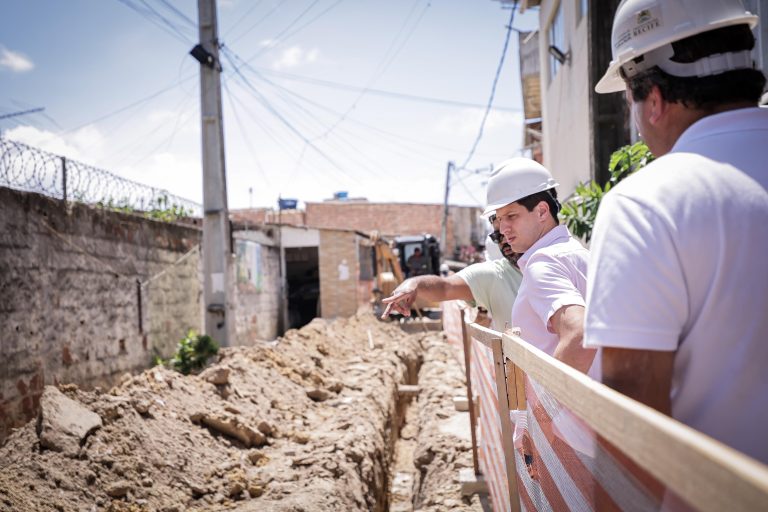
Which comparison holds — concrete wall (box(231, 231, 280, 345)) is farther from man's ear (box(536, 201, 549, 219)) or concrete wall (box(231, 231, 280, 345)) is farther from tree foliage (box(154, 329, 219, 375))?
man's ear (box(536, 201, 549, 219))

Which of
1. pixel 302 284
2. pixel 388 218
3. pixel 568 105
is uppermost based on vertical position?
pixel 388 218

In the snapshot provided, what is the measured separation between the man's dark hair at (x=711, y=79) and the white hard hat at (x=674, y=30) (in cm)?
1

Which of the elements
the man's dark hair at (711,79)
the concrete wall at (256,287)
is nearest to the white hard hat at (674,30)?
the man's dark hair at (711,79)

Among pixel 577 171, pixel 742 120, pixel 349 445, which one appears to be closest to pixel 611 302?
pixel 742 120

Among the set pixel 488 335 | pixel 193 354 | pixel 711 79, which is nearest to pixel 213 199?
pixel 193 354

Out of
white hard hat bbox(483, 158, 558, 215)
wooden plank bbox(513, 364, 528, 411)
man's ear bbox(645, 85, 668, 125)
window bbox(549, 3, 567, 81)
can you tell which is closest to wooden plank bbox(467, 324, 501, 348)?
wooden plank bbox(513, 364, 528, 411)

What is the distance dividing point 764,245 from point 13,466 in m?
4.68

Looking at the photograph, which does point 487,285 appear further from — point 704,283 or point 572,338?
point 704,283

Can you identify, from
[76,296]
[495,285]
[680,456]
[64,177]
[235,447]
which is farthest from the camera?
[76,296]

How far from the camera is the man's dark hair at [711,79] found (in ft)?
4.02

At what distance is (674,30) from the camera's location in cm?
129

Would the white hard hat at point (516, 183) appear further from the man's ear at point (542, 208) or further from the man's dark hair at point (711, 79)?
the man's dark hair at point (711, 79)

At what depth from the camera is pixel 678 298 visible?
1066 millimetres

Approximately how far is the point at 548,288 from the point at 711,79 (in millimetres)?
940
